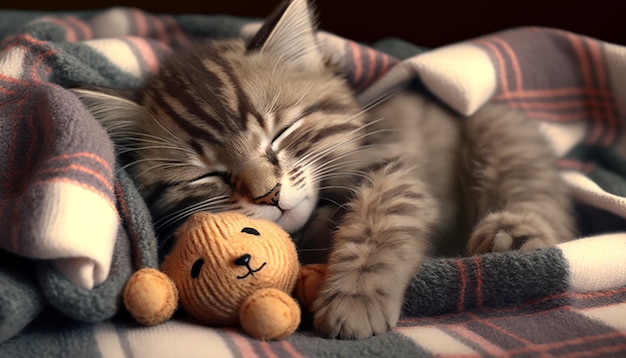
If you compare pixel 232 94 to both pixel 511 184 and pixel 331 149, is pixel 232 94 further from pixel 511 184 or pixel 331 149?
pixel 511 184

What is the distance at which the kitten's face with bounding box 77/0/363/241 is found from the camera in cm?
130

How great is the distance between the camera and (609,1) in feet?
6.61

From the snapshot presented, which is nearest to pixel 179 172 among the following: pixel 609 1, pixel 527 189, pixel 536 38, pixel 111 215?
pixel 111 215

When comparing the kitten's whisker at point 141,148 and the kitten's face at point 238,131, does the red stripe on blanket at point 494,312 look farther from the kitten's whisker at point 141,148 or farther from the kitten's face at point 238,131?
the kitten's whisker at point 141,148

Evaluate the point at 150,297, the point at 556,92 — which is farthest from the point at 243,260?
the point at 556,92

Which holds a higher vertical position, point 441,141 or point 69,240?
point 69,240

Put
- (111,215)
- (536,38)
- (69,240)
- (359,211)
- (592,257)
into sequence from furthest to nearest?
(536,38) < (359,211) < (592,257) < (111,215) < (69,240)

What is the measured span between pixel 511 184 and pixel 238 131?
0.72 metres

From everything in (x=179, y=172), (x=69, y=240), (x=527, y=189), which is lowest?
(x=527, y=189)

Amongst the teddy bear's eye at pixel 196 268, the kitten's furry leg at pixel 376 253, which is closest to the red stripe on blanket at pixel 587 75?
the kitten's furry leg at pixel 376 253

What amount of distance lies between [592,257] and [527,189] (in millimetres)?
395

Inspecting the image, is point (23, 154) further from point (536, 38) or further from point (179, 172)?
point (536, 38)

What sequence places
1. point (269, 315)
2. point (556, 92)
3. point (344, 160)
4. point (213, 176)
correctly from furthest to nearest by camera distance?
point (556, 92)
point (344, 160)
point (213, 176)
point (269, 315)

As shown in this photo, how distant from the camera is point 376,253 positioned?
115 centimetres
